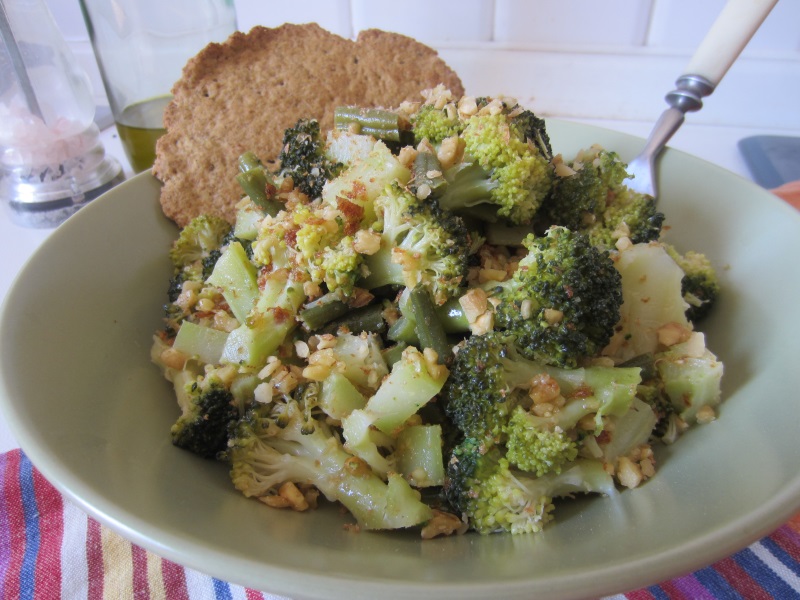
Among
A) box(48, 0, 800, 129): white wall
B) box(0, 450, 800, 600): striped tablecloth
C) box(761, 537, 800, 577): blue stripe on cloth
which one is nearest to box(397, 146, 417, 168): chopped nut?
box(0, 450, 800, 600): striped tablecloth

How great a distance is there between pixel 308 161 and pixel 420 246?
347mm

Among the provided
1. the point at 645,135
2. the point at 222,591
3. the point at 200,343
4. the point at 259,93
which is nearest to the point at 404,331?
the point at 200,343

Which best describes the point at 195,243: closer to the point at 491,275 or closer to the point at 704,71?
the point at 491,275

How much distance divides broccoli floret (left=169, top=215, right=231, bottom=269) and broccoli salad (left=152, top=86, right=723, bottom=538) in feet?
0.42

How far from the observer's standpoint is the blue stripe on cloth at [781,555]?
0.97 m

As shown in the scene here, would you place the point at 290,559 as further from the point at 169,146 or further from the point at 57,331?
the point at 169,146

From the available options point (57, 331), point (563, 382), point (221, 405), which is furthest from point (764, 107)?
point (57, 331)

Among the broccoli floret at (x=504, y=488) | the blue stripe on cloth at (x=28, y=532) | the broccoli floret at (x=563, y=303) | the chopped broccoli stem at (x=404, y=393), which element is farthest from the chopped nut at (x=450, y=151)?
the blue stripe on cloth at (x=28, y=532)

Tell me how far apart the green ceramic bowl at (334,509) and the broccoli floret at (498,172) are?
437mm

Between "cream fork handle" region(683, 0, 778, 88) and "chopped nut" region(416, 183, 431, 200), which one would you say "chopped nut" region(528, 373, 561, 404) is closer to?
"chopped nut" region(416, 183, 431, 200)

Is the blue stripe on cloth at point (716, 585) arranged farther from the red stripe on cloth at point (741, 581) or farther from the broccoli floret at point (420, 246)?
the broccoli floret at point (420, 246)

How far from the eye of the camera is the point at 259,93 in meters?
1.50

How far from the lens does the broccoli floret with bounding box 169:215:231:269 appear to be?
1.29 m

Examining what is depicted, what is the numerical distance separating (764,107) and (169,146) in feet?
7.01
